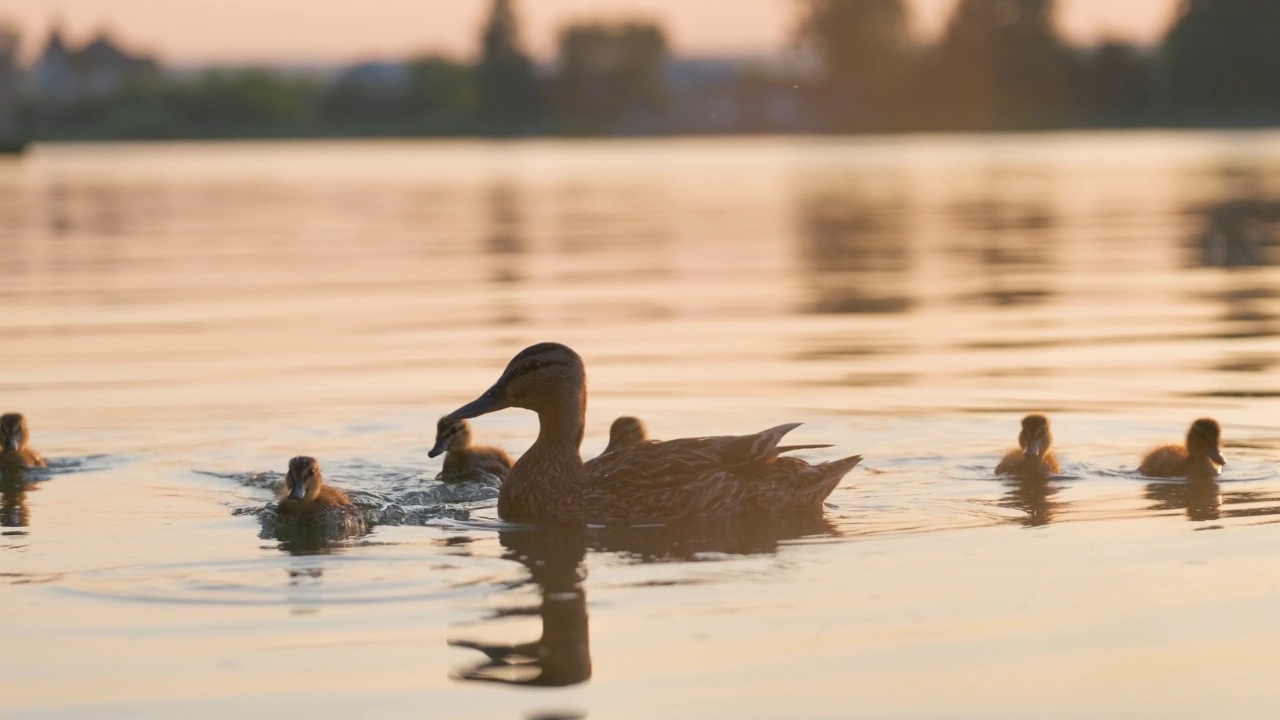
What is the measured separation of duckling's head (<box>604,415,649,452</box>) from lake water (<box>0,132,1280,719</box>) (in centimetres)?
51

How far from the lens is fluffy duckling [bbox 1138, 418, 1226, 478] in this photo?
41.1 ft

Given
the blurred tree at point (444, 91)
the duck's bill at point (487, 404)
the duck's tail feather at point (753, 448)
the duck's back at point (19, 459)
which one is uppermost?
the blurred tree at point (444, 91)

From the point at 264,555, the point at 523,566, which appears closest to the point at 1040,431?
the point at 523,566

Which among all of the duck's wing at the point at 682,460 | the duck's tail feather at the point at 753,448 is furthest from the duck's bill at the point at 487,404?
the duck's tail feather at the point at 753,448

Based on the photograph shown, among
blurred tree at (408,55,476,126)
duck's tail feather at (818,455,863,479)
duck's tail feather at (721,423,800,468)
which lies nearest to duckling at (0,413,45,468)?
duck's tail feather at (721,423,800,468)

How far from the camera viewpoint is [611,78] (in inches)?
7082

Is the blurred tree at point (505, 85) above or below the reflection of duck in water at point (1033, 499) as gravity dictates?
above

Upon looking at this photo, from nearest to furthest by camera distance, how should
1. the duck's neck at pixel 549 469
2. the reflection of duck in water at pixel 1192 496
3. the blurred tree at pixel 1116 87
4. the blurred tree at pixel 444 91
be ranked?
Result: the reflection of duck in water at pixel 1192 496
the duck's neck at pixel 549 469
the blurred tree at pixel 1116 87
the blurred tree at pixel 444 91

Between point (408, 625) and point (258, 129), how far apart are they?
151 meters

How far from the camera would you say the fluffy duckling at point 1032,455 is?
12617 mm

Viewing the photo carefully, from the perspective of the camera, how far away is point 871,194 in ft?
181

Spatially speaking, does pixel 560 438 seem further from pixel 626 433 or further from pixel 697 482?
pixel 626 433

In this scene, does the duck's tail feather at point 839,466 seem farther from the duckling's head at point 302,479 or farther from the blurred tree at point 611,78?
the blurred tree at point 611,78

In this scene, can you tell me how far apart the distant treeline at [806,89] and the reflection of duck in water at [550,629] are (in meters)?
127
